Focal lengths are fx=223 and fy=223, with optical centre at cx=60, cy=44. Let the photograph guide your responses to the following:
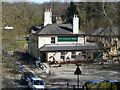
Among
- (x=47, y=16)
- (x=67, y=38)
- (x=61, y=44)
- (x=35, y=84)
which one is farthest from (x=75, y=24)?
(x=35, y=84)

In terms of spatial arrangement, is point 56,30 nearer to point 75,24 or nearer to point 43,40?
point 43,40

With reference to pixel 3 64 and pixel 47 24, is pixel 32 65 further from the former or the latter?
pixel 3 64

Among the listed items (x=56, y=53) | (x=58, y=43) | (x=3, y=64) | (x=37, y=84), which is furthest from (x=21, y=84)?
(x=58, y=43)

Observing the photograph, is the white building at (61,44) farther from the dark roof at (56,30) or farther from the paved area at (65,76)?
the paved area at (65,76)

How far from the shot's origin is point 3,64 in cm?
1093

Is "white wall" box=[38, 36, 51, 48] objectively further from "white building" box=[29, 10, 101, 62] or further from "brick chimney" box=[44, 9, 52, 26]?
"brick chimney" box=[44, 9, 52, 26]

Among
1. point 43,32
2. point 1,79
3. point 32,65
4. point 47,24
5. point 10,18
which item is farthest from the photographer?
point 47,24

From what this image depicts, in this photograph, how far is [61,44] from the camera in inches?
1323

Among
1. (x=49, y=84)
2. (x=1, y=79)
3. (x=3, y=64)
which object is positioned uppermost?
(x=3, y=64)

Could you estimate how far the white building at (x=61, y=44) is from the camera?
31953 millimetres

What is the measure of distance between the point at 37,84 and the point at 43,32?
1514 centimetres

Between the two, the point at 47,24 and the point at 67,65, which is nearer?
the point at 67,65

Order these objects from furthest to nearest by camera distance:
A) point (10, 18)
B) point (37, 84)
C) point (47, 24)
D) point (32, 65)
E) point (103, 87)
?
point (47, 24), point (32, 65), point (37, 84), point (103, 87), point (10, 18)

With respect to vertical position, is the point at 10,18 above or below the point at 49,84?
above
